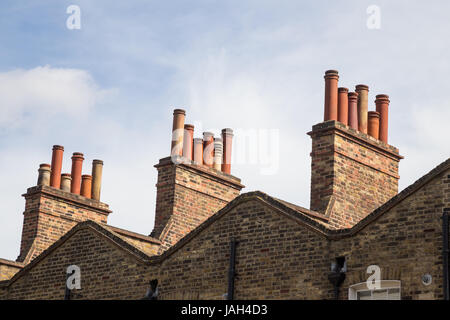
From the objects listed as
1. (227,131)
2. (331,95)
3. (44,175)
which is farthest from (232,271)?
(44,175)

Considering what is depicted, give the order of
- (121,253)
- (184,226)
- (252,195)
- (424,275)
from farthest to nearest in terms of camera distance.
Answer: (184,226), (121,253), (252,195), (424,275)

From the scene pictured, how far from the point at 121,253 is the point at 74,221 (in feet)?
22.2

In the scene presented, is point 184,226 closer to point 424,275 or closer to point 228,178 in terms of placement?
point 228,178

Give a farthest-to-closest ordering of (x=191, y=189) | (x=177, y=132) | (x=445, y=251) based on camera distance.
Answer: (x=177, y=132) < (x=191, y=189) < (x=445, y=251)

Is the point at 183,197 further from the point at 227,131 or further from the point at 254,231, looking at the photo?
the point at 254,231

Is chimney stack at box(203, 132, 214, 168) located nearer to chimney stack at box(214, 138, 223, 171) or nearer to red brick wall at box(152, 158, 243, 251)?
chimney stack at box(214, 138, 223, 171)

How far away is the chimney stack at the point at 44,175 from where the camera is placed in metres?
31.7

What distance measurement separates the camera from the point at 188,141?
30.4 m

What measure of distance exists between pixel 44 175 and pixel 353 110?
1041cm

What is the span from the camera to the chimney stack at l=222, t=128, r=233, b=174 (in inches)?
1227

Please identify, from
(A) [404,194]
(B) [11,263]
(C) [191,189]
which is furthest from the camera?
(C) [191,189]

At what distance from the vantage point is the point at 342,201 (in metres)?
26.4

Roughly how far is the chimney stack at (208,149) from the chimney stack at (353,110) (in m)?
5.04

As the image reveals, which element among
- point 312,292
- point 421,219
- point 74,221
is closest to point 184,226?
point 74,221
